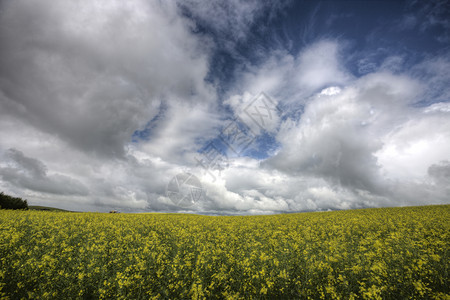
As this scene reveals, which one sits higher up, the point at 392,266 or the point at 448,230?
the point at 448,230

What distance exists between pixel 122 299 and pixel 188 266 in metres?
2.40

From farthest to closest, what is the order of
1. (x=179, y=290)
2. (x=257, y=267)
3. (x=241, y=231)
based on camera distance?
(x=241, y=231) → (x=257, y=267) → (x=179, y=290)

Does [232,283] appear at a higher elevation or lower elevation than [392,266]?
lower

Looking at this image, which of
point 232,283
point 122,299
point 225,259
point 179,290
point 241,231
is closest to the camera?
point 122,299

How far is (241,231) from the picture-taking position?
48.1 feet

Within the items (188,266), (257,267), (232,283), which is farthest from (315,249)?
(188,266)

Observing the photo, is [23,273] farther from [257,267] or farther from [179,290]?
[257,267]

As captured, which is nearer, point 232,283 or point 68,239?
point 232,283

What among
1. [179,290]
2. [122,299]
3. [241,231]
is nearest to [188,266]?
[179,290]

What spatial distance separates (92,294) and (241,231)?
33.3 ft

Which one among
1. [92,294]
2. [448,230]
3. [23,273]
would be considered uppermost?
[448,230]

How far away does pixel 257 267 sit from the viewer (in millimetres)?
7438

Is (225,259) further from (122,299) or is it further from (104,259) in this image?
(104,259)

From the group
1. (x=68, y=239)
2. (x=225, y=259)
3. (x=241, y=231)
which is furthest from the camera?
(x=241, y=231)
